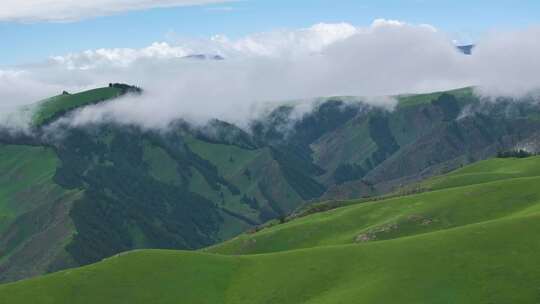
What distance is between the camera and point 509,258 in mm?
163750

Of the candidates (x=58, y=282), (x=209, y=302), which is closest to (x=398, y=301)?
(x=209, y=302)

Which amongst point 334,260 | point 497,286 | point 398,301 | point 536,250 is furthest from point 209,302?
point 536,250

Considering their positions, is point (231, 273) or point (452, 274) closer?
point (452, 274)

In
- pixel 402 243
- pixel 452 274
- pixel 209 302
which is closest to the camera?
pixel 452 274

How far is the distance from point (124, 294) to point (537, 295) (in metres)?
82.5

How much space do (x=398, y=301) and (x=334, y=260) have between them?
1251 inches

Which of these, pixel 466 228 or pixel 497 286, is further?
pixel 466 228

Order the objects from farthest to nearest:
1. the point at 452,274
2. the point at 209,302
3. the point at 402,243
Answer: the point at 402,243 < the point at 209,302 < the point at 452,274

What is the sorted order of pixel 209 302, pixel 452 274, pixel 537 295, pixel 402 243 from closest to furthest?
pixel 537 295, pixel 452 274, pixel 209 302, pixel 402 243

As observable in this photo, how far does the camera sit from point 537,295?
144 meters

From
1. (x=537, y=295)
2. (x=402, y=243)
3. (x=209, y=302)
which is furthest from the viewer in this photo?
(x=402, y=243)

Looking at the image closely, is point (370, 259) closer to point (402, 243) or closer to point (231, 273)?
point (402, 243)

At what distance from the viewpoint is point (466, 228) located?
186375mm

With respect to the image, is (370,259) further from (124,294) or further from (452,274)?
(124,294)
